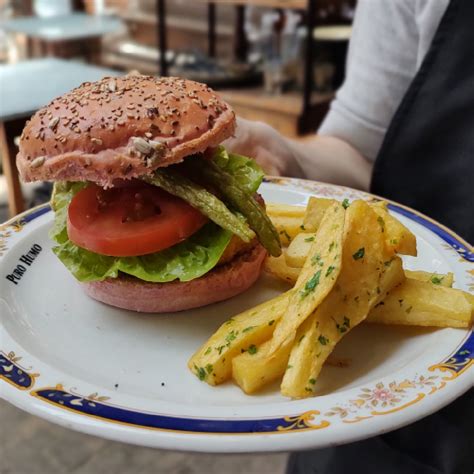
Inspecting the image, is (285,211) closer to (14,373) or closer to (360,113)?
(360,113)

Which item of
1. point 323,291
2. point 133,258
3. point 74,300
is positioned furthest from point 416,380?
point 74,300

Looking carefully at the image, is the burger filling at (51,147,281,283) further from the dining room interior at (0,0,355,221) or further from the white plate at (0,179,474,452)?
the dining room interior at (0,0,355,221)

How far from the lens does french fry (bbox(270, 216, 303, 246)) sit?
1589 millimetres

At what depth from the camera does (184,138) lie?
4.38ft

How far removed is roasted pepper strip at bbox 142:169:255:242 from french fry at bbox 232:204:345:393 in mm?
206

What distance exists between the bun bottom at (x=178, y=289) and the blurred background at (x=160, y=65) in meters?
1.51

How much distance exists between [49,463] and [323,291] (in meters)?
2.16

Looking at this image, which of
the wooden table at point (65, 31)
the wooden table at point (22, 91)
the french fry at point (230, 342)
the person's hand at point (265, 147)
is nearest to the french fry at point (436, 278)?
the french fry at point (230, 342)

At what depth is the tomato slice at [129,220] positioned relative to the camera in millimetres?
1334

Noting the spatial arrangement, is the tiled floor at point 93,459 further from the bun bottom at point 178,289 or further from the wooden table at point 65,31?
the wooden table at point 65,31

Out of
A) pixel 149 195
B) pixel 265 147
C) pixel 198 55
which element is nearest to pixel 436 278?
pixel 149 195

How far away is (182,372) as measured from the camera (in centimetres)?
126

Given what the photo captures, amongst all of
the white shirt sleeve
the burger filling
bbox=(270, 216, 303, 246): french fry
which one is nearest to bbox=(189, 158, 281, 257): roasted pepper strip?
the burger filling

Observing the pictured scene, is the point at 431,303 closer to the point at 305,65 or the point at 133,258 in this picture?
the point at 133,258
